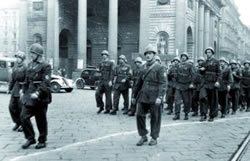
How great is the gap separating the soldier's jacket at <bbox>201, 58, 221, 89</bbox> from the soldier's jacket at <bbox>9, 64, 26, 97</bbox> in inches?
224

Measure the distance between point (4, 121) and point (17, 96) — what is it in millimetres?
2482

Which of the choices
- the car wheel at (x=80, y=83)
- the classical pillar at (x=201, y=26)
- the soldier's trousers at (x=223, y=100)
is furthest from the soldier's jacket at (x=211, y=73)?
the classical pillar at (x=201, y=26)

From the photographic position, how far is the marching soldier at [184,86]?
11.3 m

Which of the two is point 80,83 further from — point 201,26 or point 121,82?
point 201,26

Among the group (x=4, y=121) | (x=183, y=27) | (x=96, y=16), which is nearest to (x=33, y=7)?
(x=96, y=16)

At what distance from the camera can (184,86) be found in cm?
1145

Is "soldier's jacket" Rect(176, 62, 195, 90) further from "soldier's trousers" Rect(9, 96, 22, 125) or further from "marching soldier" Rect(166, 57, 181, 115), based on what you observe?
"soldier's trousers" Rect(9, 96, 22, 125)

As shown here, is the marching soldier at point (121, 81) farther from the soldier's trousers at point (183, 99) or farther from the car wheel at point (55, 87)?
the car wheel at point (55, 87)

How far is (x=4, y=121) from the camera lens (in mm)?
10227

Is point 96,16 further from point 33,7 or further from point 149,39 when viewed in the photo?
point 149,39

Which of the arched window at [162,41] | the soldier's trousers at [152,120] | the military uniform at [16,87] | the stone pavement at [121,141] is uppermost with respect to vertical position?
the arched window at [162,41]

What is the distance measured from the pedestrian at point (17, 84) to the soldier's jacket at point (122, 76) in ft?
15.5

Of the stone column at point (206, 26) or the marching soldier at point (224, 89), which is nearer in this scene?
the marching soldier at point (224, 89)

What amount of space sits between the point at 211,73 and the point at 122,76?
11.2ft
